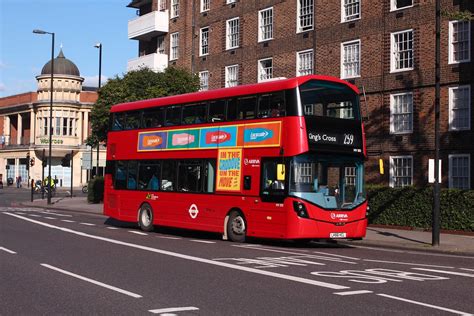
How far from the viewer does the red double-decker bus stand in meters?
16.4

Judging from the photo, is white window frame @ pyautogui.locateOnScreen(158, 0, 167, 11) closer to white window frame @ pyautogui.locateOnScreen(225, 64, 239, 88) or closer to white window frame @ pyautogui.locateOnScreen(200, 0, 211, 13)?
white window frame @ pyautogui.locateOnScreen(200, 0, 211, 13)

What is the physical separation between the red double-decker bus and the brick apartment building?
34.3 feet

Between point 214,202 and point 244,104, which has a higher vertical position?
point 244,104

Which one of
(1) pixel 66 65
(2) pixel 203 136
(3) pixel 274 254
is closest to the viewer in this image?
(3) pixel 274 254

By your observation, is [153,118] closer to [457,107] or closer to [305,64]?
[457,107]

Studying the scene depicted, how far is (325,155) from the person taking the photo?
16.7m

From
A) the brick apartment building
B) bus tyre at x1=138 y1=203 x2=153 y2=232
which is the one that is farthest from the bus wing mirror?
the brick apartment building

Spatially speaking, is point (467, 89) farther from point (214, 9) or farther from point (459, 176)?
point (214, 9)

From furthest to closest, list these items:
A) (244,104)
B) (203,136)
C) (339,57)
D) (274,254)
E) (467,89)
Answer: (339,57)
(467,89)
(203,136)
(244,104)
(274,254)

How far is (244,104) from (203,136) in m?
1.90

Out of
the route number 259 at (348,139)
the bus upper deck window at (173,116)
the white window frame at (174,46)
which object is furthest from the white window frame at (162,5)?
the route number 259 at (348,139)

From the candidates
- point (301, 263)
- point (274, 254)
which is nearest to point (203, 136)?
point (274, 254)

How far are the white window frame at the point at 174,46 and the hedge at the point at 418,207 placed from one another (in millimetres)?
21893

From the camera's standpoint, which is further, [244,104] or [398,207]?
[398,207]
